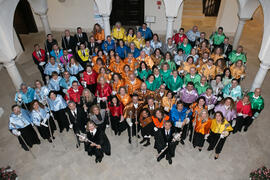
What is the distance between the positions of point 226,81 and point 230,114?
1430 mm

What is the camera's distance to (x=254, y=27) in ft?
49.4

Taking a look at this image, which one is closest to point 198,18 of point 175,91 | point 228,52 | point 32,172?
point 228,52

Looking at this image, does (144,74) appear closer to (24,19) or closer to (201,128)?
(201,128)

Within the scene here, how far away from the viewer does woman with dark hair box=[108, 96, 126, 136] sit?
23.6 feet

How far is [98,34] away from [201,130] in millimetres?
6387

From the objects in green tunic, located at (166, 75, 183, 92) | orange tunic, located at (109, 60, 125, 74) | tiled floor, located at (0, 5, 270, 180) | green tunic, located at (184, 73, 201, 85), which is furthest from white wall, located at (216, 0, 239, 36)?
orange tunic, located at (109, 60, 125, 74)

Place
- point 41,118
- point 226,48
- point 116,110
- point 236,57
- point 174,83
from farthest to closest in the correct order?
1. point 226,48
2. point 236,57
3. point 174,83
4. point 116,110
5. point 41,118

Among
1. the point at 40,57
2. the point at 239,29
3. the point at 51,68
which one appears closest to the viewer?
the point at 51,68

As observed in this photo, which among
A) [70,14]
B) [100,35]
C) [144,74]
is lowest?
[144,74]

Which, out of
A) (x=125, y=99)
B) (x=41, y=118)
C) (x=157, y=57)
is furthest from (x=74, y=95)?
(x=157, y=57)

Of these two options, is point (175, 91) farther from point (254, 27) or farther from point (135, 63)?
point (254, 27)

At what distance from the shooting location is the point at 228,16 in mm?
13531

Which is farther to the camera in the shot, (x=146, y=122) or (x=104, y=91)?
(x=104, y=91)

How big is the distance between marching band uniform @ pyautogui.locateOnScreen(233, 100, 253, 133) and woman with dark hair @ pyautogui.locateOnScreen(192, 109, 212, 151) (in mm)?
1288
